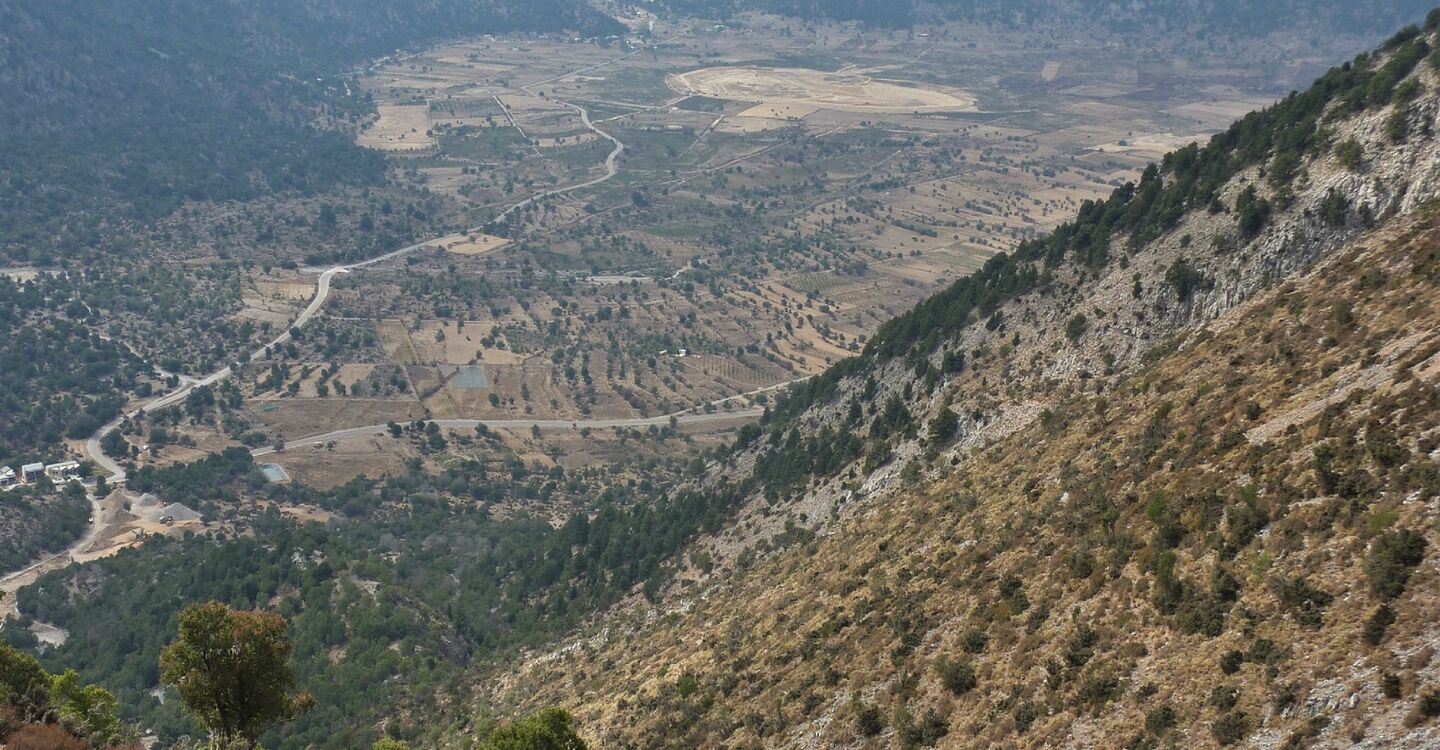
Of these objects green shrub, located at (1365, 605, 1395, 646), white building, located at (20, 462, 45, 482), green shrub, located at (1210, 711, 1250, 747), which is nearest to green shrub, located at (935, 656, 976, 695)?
green shrub, located at (1210, 711, 1250, 747)

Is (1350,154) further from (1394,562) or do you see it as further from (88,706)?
(88,706)

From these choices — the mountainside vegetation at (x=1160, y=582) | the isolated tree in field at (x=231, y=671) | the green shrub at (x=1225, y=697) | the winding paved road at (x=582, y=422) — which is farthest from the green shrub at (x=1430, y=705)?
the winding paved road at (x=582, y=422)

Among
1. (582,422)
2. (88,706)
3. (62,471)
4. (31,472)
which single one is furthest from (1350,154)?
(31,472)

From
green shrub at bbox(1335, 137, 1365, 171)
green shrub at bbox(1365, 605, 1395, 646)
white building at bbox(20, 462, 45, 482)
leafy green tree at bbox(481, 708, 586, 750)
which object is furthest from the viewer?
white building at bbox(20, 462, 45, 482)

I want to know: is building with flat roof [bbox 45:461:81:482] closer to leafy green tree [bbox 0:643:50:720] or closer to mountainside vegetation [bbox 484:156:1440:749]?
leafy green tree [bbox 0:643:50:720]

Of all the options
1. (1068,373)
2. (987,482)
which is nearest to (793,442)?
(1068,373)

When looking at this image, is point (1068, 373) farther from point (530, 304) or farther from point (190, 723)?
point (530, 304)
